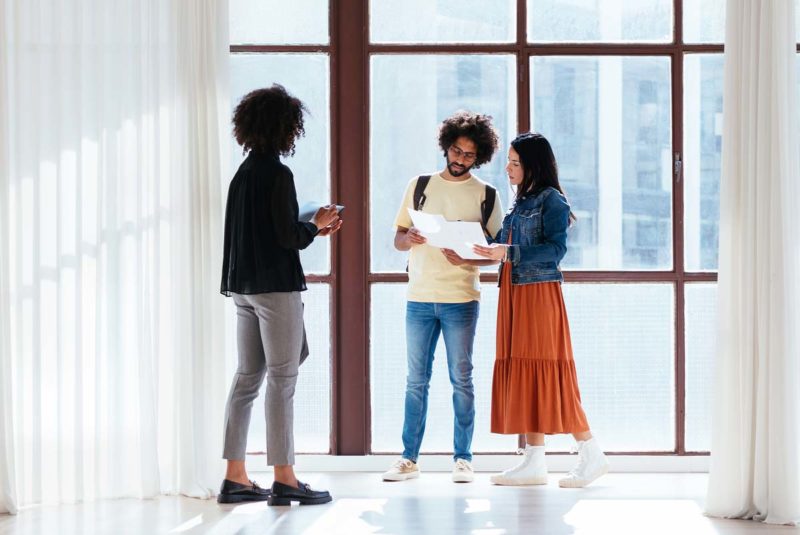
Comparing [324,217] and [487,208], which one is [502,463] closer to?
[487,208]

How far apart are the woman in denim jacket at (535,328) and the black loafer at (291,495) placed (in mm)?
812

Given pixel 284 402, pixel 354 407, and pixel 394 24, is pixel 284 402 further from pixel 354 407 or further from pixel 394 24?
pixel 394 24

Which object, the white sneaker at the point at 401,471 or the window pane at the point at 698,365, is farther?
the window pane at the point at 698,365

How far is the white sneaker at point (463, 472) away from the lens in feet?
13.3

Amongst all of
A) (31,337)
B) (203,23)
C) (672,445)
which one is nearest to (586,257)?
(672,445)

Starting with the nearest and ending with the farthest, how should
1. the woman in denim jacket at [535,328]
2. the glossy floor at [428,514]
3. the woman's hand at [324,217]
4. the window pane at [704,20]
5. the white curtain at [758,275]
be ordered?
the glossy floor at [428,514] < the white curtain at [758,275] < the woman's hand at [324,217] < the woman in denim jacket at [535,328] < the window pane at [704,20]

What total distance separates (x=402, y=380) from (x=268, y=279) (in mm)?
1085

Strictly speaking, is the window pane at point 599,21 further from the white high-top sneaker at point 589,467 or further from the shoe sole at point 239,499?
the shoe sole at point 239,499

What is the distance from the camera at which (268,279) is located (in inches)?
139

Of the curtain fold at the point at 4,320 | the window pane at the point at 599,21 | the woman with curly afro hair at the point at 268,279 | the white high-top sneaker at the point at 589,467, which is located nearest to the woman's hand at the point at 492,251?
the woman with curly afro hair at the point at 268,279

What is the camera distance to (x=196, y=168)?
3871 mm

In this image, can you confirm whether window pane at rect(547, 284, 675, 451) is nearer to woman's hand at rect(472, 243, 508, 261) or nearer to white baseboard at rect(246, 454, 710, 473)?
white baseboard at rect(246, 454, 710, 473)

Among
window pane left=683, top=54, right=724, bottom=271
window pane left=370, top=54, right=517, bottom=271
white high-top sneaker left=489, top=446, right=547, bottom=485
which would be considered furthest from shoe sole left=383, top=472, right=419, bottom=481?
window pane left=683, top=54, right=724, bottom=271

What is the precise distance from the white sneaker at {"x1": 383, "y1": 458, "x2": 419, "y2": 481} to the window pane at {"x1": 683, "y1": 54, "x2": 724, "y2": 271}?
1.54 m
